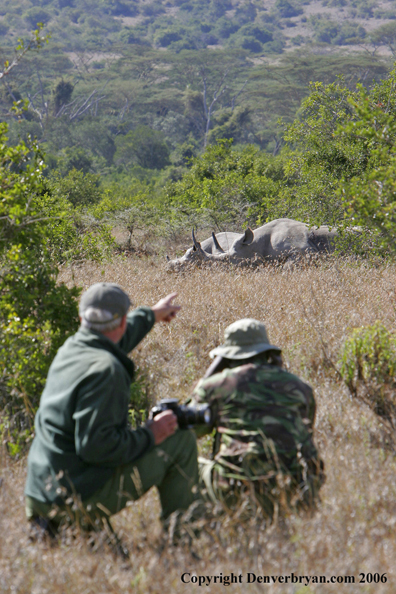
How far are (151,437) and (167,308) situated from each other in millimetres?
1017

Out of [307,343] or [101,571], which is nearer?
[101,571]

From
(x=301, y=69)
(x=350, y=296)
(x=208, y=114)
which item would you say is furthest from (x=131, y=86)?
(x=350, y=296)

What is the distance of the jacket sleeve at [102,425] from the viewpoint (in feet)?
7.71

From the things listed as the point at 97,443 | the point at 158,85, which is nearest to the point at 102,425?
the point at 97,443

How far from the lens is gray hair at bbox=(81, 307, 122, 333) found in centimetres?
266

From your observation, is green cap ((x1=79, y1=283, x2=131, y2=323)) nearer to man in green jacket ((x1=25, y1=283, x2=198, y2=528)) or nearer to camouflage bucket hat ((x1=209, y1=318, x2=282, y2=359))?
man in green jacket ((x1=25, y1=283, x2=198, y2=528))

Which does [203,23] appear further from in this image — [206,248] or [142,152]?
[206,248]

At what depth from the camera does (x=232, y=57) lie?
288ft

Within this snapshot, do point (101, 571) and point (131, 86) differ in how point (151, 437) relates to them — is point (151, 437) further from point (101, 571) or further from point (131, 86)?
point (131, 86)

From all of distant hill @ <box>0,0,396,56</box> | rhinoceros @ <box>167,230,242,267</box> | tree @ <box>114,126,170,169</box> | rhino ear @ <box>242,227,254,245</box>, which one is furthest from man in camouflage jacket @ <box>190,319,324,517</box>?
distant hill @ <box>0,0,396,56</box>

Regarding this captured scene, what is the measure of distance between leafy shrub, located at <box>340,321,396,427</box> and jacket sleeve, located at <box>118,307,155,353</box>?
1748mm

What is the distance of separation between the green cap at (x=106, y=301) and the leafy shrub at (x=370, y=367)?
2121mm

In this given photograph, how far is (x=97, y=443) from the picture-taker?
2350 mm

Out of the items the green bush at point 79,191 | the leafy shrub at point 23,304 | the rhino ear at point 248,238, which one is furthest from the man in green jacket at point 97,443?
the green bush at point 79,191
